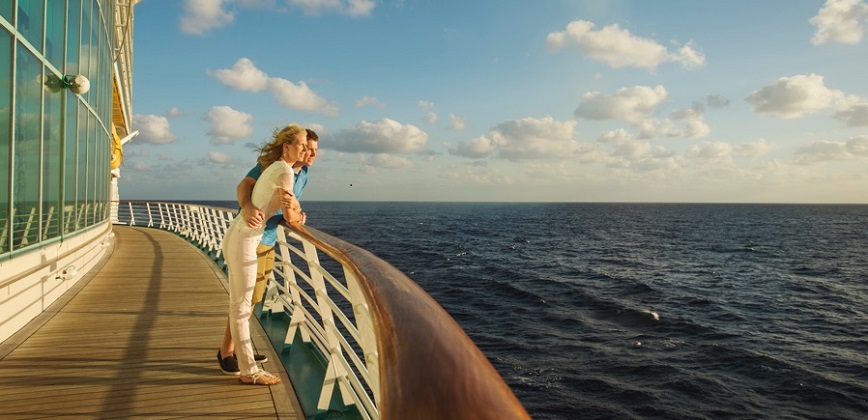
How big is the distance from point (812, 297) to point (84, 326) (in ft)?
81.1

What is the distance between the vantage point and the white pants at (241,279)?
2.82 metres

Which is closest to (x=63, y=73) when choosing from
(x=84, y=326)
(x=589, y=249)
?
(x=84, y=326)

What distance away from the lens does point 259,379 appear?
3.03 metres

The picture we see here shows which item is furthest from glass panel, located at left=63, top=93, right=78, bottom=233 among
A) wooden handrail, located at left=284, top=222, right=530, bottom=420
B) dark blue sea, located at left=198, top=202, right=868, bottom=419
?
dark blue sea, located at left=198, top=202, right=868, bottom=419

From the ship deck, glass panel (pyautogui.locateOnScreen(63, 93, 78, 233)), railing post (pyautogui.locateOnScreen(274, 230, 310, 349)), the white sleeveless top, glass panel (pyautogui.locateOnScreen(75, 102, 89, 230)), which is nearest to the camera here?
the white sleeveless top

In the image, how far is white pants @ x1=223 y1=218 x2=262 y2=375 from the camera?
9.26ft

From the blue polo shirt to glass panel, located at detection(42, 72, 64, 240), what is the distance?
3.42 m

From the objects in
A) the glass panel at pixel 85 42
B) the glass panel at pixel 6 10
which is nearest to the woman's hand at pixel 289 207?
the glass panel at pixel 6 10

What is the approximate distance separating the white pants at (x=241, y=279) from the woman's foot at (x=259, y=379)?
27 millimetres

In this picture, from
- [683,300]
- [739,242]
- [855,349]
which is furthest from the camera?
[739,242]

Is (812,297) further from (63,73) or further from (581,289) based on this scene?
(63,73)

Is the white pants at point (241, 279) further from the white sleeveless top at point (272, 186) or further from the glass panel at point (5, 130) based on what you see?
the glass panel at point (5, 130)

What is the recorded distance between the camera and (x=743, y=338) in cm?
1439

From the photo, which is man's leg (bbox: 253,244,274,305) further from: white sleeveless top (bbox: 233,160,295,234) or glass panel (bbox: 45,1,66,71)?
glass panel (bbox: 45,1,66,71)
